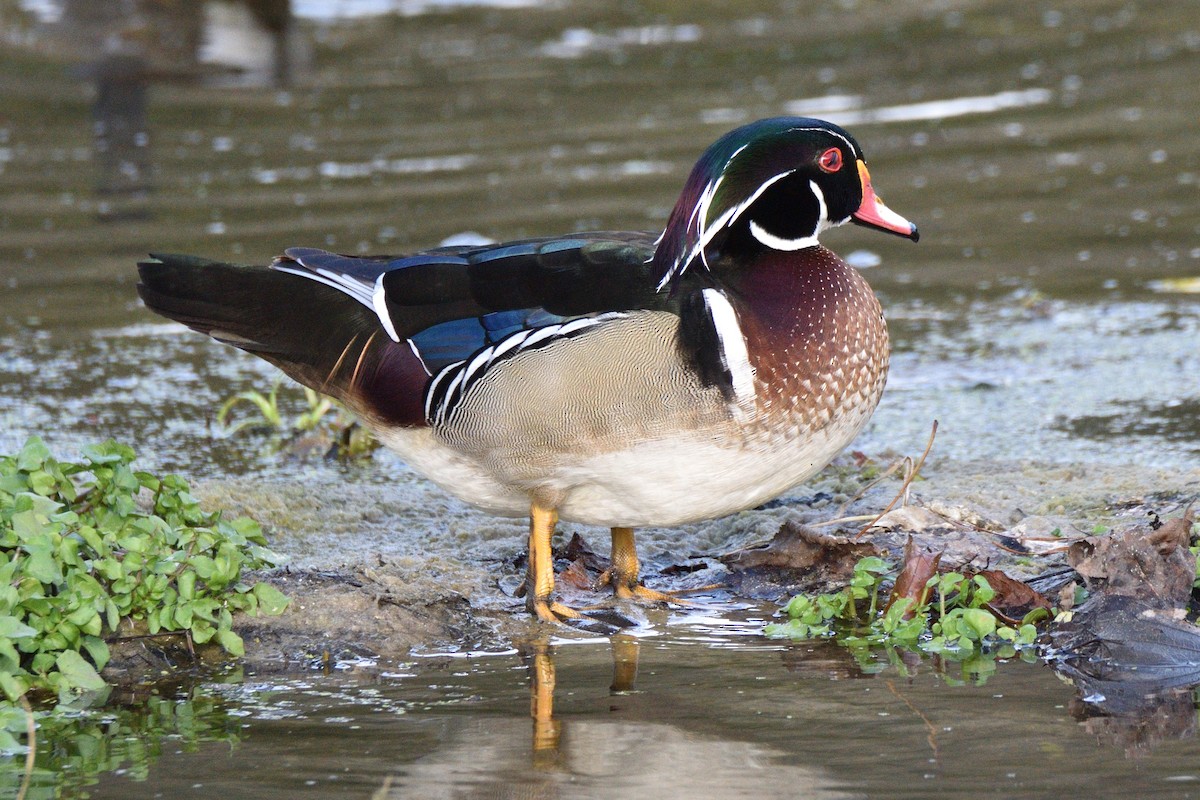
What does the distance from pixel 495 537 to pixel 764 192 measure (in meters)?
1.37

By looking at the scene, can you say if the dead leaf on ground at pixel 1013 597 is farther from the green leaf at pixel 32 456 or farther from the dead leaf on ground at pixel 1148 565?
the green leaf at pixel 32 456

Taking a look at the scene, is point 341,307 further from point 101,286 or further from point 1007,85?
point 1007,85

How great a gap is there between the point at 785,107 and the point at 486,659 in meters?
6.68

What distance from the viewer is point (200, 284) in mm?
4309

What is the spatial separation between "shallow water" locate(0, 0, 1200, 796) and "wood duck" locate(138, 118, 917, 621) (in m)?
0.41

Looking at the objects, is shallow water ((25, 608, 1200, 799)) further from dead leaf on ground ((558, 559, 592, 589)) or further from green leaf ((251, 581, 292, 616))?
dead leaf on ground ((558, 559, 592, 589))

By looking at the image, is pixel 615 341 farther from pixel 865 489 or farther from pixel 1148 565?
pixel 1148 565

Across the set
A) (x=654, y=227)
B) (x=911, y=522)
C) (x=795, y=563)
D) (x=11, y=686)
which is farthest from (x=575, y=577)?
(x=654, y=227)

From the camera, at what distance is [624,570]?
4406 millimetres

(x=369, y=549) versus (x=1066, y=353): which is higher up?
(x=1066, y=353)

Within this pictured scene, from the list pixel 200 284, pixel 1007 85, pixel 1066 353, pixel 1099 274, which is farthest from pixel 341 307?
pixel 1007 85

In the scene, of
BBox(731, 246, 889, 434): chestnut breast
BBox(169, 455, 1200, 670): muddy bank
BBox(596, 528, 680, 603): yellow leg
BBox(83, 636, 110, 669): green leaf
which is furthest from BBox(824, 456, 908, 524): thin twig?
BBox(83, 636, 110, 669): green leaf

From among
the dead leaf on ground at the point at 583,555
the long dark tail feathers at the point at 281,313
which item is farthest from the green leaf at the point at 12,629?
the dead leaf on ground at the point at 583,555

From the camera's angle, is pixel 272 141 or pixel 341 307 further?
pixel 272 141
